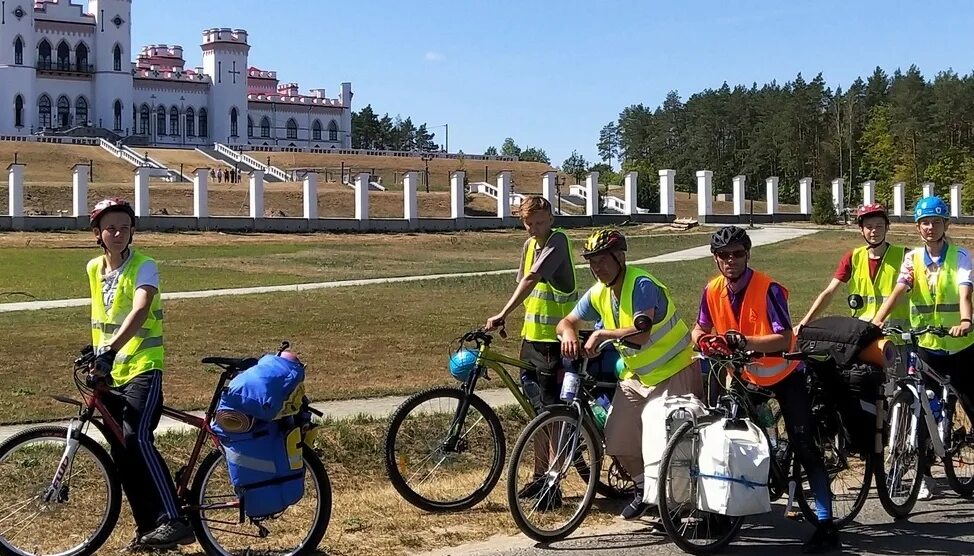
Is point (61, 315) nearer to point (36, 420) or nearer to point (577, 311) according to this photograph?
point (36, 420)

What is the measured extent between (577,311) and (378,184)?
6927 cm

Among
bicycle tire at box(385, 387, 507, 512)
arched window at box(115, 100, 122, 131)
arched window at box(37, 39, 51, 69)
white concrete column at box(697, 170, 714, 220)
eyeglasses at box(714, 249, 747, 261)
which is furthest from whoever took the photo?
arched window at box(115, 100, 122, 131)

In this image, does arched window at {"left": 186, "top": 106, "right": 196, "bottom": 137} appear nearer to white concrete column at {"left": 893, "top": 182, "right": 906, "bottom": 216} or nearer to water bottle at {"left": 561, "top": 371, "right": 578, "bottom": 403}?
white concrete column at {"left": 893, "top": 182, "right": 906, "bottom": 216}

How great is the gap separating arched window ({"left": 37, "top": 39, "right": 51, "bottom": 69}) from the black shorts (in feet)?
321

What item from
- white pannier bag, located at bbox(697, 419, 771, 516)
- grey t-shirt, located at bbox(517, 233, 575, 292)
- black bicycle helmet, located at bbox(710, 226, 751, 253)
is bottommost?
white pannier bag, located at bbox(697, 419, 771, 516)

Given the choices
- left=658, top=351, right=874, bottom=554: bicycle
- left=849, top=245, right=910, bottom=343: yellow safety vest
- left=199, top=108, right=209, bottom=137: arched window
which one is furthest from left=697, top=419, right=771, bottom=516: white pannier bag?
left=199, top=108, right=209, bottom=137: arched window

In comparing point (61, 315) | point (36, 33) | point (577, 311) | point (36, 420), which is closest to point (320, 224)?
point (61, 315)

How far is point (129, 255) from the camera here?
5883 mm

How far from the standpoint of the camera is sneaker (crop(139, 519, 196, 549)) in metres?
5.70

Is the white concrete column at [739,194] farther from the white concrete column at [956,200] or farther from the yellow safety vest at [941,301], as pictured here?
the yellow safety vest at [941,301]

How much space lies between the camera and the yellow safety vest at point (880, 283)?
Answer: 25.3 feet

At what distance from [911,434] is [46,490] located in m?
4.93

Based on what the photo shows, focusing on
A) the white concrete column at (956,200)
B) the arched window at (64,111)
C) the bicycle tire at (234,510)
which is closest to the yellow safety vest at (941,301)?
the bicycle tire at (234,510)

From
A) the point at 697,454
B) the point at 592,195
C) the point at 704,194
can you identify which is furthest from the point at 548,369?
the point at 592,195
